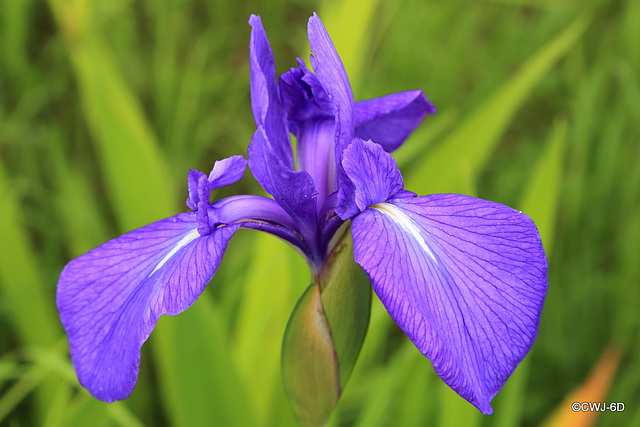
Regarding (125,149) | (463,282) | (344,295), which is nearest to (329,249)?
(344,295)

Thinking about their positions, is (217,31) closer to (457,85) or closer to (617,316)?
(457,85)

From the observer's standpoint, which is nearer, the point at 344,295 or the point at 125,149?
the point at 344,295

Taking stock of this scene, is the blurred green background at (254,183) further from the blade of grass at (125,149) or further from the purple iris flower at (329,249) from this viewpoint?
the purple iris flower at (329,249)

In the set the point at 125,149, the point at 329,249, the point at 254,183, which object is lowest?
the point at 254,183

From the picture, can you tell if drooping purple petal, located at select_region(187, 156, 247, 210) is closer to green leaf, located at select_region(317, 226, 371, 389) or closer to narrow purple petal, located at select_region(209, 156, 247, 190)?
narrow purple petal, located at select_region(209, 156, 247, 190)

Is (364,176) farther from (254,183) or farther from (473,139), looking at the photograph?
(254,183)

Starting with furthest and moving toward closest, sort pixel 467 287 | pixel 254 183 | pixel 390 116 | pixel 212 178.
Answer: pixel 254 183 < pixel 390 116 < pixel 212 178 < pixel 467 287

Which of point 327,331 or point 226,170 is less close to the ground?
point 226,170

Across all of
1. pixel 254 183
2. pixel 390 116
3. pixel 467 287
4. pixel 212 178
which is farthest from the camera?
pixel 254 183
